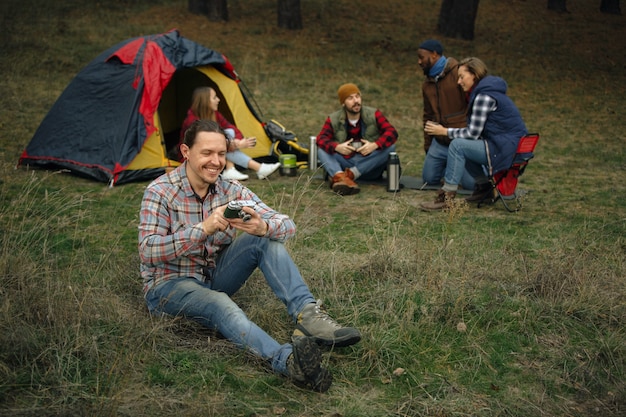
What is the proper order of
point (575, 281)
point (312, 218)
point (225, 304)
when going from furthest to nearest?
point (312, 218), point (575, 281), point (225, 304)

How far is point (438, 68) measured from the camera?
7.72m

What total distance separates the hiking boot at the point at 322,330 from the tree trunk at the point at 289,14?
46.5 ft

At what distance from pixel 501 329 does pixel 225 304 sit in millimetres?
1573

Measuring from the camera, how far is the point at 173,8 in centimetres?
1825

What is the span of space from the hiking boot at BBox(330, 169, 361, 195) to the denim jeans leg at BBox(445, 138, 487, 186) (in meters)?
0.94

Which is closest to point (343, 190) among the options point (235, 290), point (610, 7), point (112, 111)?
point (112, 111)

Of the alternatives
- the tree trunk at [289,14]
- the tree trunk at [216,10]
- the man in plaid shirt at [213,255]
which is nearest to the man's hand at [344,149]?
the man in plaid shirt at [213,255]

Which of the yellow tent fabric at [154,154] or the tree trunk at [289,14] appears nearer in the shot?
the yellow tent fabric at [154,154]

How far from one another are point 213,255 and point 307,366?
102 cm

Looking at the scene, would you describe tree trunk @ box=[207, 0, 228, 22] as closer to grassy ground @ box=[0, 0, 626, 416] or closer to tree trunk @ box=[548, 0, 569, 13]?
grassy ground @ box=[0, 0, 626, 416]

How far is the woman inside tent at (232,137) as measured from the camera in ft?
24.6

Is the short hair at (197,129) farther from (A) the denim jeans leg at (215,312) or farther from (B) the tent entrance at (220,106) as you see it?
(B) the tent entrance at (220,106)

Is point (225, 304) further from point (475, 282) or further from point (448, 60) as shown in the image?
point (448, 60)

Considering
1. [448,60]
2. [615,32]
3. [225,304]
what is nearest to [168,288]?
[225,304]
